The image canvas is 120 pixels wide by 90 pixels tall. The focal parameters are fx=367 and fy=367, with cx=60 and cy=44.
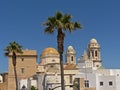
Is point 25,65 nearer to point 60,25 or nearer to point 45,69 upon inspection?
point 45,69

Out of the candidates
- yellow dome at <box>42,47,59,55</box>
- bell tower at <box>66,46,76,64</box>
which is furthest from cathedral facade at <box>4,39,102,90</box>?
bell tower at <box>66,46,76,64</box>

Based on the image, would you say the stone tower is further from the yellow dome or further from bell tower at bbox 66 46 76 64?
bell tower at bbox 66 46 76 64

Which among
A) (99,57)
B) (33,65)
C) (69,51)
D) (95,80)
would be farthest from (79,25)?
(69,51)

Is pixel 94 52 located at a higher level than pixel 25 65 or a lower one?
higher

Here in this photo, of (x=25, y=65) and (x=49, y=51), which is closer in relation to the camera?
(x=25, y=65)

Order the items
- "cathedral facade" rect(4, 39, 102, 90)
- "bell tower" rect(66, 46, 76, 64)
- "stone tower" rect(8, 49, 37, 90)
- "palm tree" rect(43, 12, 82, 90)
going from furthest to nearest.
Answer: "bell tower" rect(66, 46, 76, 64) → "stone tower" rect(8, 49, 37, 90) → "cathedral facade" rect(4, 39, 102, 90) → "palm tree" rect(43, 12, 82, 90)

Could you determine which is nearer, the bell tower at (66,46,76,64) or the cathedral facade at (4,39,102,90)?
the cathedral facade at (4,39,102,90)

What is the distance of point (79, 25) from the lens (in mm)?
35594

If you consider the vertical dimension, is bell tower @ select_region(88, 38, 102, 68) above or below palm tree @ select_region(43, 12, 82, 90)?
above

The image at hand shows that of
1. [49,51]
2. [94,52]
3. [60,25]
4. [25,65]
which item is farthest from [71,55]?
[60,25]

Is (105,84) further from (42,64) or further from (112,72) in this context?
(42,64)

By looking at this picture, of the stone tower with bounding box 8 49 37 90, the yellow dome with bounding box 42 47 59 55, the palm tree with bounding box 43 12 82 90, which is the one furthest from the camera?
the yellow dome with bounding box 42 47 59 55

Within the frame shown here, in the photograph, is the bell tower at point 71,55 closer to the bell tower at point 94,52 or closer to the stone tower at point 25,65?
the bell tower at point 94,52

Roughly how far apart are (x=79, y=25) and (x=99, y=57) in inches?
3929
